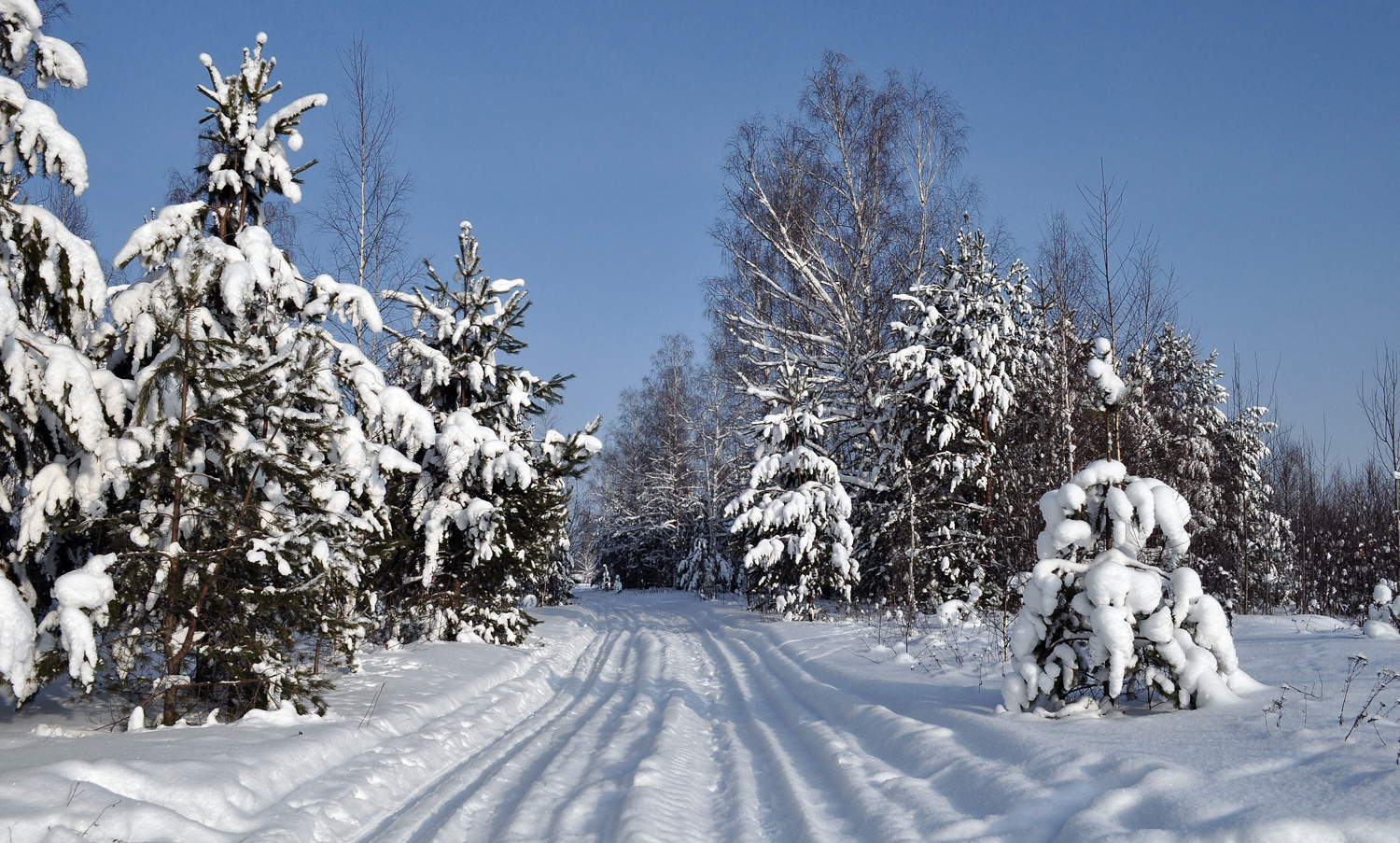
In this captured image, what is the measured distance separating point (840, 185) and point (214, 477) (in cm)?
1798

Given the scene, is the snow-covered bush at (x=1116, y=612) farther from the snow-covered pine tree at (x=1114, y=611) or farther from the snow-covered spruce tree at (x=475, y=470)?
the snow-covered spruce tree at (x=475, y=470)

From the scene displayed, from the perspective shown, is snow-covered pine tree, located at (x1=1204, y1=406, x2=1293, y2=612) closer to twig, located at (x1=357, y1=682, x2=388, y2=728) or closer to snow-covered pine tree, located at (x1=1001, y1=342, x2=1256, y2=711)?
snow-covered pine tree, located at (x1=1001, y1=342, x2=1256, y2=711)

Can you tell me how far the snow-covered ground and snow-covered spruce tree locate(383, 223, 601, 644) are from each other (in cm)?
337

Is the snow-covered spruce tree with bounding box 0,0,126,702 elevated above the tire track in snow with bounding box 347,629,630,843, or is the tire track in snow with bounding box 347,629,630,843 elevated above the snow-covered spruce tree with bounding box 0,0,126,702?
the snow-covered spruce tree with bounding box 0,0,126,702

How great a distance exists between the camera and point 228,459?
622 centimetres

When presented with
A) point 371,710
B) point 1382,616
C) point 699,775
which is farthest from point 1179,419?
point 371,710

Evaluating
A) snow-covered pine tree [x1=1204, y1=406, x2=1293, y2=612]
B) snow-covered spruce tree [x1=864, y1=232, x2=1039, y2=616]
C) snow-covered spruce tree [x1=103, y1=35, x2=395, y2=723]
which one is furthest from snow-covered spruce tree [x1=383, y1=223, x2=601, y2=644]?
snow-covered pine tree [x1=1204, y1=406, x2=1293, y2=612]

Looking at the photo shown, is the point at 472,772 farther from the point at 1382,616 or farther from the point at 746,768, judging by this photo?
the point at 1382,616

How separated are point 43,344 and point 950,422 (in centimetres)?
1414

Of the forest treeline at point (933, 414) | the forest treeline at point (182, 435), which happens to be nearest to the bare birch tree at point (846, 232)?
the forest treeline at point (933, 414)

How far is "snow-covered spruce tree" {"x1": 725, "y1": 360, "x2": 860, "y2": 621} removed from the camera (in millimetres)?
16266

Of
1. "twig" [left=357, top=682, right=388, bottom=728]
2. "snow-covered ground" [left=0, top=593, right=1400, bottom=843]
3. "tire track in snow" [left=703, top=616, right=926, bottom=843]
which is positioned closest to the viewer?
"snow-covered ground" [left=0, top=593, right=1400, bottom=843]

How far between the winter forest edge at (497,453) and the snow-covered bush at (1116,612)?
0.03 metres

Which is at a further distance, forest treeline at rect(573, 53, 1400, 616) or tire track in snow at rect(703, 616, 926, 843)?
forest treeline at rect(573, 53, 1400, 616)
